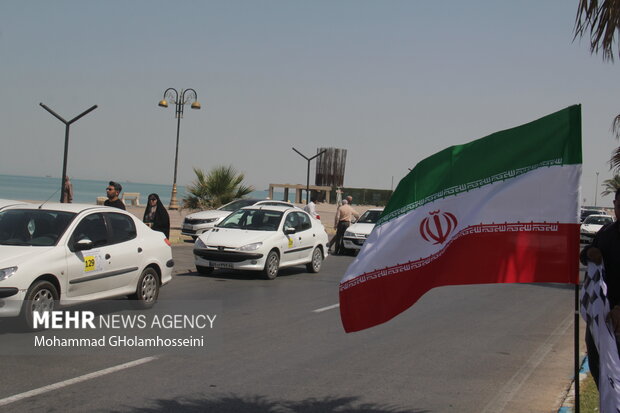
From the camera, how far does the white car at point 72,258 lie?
8820mm

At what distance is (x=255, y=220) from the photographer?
1719cm

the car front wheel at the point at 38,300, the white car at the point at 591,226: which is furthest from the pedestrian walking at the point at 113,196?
the white car at the point at 591,226

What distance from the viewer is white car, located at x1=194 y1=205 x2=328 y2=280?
1581cm

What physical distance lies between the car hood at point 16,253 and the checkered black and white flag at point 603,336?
21.2ft

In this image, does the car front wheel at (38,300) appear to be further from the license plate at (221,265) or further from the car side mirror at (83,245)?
the license plate at (221,265)

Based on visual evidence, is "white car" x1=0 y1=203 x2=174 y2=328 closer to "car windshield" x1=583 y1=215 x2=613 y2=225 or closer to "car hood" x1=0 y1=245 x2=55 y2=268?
"car hood" x1=0 y1=245 x2=55 y2=268

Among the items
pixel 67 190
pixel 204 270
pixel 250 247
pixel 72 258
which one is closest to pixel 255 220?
pixel 250 247

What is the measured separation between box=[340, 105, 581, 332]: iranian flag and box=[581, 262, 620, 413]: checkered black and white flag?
0.17 metres

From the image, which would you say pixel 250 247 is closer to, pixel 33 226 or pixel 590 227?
pixel 33 226

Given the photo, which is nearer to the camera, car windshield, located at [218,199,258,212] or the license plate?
the license plate

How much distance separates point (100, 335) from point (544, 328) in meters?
6.36

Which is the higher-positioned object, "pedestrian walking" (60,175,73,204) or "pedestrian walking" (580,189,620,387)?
"pedestrian walking" (60,175,73,204)

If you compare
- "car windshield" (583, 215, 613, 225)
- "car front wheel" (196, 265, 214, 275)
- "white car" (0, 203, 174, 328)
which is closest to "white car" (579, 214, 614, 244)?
"car windshield" (583, 215, 613, 225)

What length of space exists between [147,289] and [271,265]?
5297 millimetres
